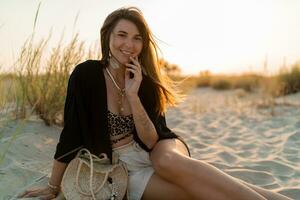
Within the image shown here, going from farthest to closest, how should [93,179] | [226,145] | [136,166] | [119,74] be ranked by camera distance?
1. [226,145]
2. [119,74]
3. [136,166]
4. [93,179]

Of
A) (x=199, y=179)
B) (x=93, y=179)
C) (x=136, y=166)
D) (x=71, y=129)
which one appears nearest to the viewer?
(x=199, y=179)

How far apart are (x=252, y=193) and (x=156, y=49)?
123 cm

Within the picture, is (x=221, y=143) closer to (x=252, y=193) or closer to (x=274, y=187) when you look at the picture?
(x=274, y=187)

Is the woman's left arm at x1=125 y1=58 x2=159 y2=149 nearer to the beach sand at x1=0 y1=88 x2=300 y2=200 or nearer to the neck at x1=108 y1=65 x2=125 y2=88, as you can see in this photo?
the neck at x1=108 y1=65 x2=125 y2=88

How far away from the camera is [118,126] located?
125 inches

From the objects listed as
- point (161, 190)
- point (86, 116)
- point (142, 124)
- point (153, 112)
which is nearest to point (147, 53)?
point (153, 112)

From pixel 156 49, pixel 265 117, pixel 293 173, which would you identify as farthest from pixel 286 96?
pixel 156 49

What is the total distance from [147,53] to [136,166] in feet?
2.59

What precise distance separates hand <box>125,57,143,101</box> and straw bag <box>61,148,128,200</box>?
0.45 meters

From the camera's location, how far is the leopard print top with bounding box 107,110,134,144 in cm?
316

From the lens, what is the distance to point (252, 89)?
1049 centimetres

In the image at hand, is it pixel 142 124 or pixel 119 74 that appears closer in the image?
pixel 142 124

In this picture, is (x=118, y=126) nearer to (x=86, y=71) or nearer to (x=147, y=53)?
(x=86, y=71)

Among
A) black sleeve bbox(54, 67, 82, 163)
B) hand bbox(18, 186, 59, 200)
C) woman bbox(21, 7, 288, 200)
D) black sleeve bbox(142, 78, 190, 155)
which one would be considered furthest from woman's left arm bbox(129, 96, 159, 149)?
hand bbox(18, 186, 59, 200)
